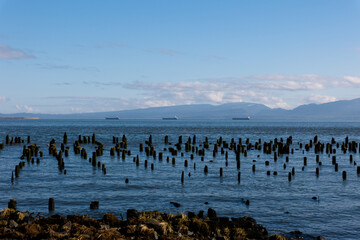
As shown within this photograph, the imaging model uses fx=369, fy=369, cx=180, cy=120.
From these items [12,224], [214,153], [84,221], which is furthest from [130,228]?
[214,153]

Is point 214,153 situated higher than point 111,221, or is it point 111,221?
point 214,153

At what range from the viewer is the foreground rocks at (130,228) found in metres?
14.6

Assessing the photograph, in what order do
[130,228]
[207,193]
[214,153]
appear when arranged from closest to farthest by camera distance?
[130,228] < [207,193] < [214,153]

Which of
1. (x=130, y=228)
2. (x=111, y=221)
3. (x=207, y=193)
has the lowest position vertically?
(x=207, y=193)

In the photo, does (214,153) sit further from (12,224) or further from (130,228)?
(12,224)

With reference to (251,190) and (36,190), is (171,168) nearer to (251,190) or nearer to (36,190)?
(251,190)

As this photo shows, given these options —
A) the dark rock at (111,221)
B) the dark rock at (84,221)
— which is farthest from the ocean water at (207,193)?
the dark rock at (84,221)

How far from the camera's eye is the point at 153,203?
24547 millimetres

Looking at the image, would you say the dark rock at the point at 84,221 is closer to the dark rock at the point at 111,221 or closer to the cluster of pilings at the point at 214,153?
the dark rock at the point at 111,221

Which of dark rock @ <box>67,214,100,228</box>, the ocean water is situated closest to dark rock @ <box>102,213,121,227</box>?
dark rock @ <box>67,214,100,228</box>

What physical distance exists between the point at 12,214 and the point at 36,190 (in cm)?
1074

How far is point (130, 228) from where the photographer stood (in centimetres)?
1545

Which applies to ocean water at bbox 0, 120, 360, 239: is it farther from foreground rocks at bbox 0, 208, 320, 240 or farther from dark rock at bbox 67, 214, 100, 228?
dark rock at bbox 67, 214, 100, 228

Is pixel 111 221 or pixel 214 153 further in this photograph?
pixel 214 153
